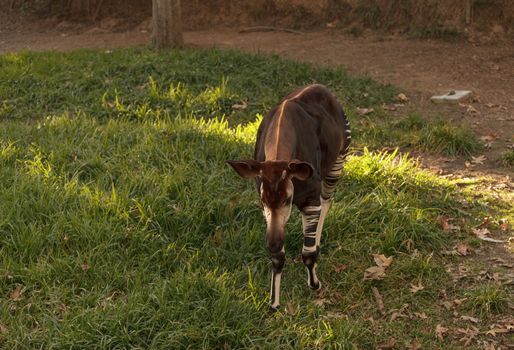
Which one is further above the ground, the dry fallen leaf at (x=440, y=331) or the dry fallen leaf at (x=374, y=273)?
the dry fallen leaf at (x=374, y=273)

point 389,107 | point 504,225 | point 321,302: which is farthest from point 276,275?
point 389,107

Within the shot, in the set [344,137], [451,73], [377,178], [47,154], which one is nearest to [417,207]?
[377,178]

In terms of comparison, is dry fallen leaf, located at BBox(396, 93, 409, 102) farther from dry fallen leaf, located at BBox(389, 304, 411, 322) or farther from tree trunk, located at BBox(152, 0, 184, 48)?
dry fallen leaf, located at BBox(389, 304, 411, 322)

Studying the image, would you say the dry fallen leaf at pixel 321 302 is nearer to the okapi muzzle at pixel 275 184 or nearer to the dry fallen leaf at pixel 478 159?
the okapi muzzle at pixel 275 184

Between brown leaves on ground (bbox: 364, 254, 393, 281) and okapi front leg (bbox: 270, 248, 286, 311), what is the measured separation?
0.81m

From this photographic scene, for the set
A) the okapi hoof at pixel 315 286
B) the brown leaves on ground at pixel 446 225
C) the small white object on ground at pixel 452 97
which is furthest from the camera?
the small white object on ground at pixel 452 97

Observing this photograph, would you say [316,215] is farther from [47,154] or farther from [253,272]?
[47,154]

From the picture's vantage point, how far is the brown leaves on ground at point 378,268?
4.59m

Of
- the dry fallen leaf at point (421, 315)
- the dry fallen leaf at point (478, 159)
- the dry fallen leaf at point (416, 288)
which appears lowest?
the dry fallen leaf at point (421, 315)

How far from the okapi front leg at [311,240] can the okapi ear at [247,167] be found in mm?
595

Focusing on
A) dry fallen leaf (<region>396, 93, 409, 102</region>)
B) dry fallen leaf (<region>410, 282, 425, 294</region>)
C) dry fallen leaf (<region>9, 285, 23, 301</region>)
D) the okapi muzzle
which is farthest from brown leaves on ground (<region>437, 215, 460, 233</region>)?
dry fallen leaf (<region>396, 93, 409, 102</region>)

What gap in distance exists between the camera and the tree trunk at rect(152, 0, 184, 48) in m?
10.3

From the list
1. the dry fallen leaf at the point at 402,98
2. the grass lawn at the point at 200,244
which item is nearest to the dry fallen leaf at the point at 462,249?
the grass lawn at the point at 200,244

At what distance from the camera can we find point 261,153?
404cm
